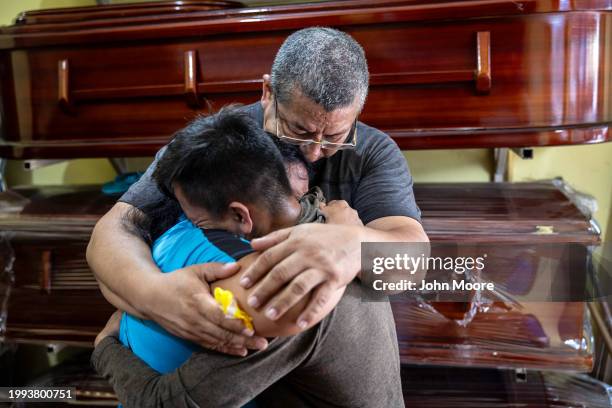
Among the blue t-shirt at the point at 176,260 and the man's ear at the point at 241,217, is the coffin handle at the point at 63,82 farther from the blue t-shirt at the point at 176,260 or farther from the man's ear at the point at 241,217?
the man's ear at the point at 241,217

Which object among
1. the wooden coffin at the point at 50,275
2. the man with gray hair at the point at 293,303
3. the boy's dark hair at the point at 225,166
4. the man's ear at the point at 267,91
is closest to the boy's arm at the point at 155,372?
the man with gray hair at the point at 293,303

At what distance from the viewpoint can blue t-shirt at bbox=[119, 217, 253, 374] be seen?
875mm

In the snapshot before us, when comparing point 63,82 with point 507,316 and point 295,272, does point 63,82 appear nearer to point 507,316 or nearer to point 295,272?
point 295,272

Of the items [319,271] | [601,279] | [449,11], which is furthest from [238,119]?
[601,279]

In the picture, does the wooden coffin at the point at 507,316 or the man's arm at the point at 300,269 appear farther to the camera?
the wooden coffin at the point at 507,316

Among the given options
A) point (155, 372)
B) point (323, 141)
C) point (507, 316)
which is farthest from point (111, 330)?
point (507, 316)

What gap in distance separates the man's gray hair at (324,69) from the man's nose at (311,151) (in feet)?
0.35

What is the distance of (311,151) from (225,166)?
41cm

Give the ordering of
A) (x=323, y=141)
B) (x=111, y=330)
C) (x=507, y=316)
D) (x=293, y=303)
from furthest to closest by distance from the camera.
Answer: (x=507, y=316) < (x=323, y=141) < (x=111, y=330) < (x=293, y=303)

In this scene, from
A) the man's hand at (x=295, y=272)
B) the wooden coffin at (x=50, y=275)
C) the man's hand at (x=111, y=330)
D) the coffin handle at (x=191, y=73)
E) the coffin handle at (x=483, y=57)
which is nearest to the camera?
the man's hand at (x=295, y=272)

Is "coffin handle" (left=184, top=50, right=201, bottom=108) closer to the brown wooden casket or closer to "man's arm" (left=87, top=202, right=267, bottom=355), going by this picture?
the brown wooden casket

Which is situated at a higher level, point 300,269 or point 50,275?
point 300,269

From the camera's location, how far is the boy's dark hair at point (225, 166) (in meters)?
0.89

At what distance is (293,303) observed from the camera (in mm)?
799
